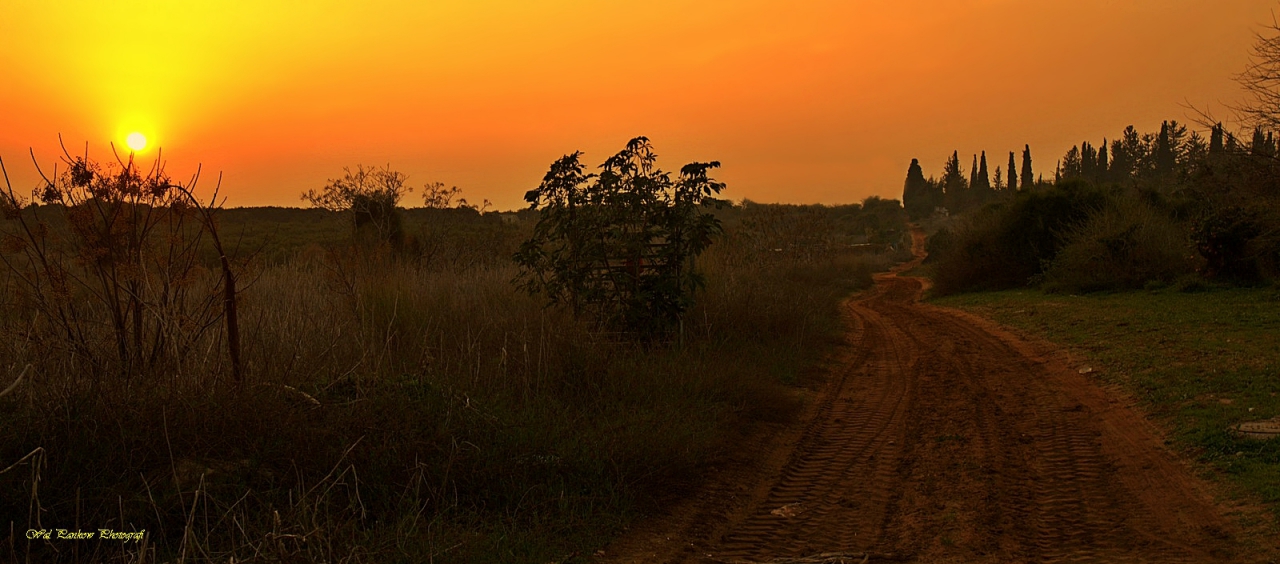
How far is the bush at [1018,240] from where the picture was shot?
25531mm

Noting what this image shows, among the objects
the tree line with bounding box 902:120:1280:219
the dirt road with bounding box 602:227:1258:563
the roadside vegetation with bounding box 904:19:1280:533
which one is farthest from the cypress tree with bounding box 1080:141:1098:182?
the dirt road with bounding box 602:227:1258:563

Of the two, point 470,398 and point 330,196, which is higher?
point 330,196

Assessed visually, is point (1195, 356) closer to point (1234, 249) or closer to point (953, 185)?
point (1234, 249)

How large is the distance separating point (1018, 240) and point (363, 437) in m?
24.5

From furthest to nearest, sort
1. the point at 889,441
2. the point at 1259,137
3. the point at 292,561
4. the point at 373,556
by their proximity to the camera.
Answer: the point at 1259,137, the point at 889,441, the point at 373,556, the point at 292,561

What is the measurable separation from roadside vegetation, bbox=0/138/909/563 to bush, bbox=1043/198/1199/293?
48.0ft

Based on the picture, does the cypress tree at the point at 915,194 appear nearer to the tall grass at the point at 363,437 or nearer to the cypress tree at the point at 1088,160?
the cypress tree at the point at 1088,160

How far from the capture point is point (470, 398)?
668 centimetres

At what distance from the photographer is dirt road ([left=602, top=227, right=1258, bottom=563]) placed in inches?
209

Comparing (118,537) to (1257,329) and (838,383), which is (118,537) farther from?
(1257,329)

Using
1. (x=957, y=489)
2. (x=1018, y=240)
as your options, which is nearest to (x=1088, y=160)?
(x=1018, y=240)

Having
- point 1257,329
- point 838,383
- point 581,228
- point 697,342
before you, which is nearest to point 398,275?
point 581,228

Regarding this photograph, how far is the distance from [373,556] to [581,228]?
705 cm

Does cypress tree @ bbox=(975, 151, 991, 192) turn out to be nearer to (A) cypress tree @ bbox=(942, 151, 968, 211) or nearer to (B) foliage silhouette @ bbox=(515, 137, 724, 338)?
(A) cypress tree @ bbox=(942, 151, 968, 211)
